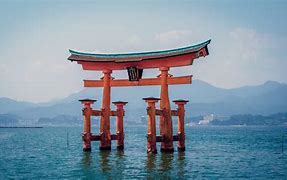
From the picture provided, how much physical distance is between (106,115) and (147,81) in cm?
384

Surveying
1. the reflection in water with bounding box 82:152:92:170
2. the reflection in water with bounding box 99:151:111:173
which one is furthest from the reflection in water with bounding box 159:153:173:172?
the reflection in water with bounding box 82:152:92:170

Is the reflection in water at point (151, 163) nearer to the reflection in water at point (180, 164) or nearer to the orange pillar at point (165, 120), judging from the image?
the orange pillar at point (165, 120)

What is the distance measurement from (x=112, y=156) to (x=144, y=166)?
15.9 feet

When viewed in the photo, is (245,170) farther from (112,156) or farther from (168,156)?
(112,156)

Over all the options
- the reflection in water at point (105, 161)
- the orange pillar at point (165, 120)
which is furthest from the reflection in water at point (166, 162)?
the reflection in water at point (105, 161)

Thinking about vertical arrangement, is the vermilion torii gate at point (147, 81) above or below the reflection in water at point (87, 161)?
above

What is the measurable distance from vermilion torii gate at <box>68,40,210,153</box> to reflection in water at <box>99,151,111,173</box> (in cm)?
93

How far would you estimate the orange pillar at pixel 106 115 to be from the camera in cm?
2753

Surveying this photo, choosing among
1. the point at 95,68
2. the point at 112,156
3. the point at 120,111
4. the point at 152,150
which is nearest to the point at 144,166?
the point at 152,150

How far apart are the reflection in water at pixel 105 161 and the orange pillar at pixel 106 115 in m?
0.76

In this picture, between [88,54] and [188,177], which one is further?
[88,54]

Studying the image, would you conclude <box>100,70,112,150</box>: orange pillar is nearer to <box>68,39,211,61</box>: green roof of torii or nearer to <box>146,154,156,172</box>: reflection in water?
<box>68,39,211,61</box>: green roof of torii

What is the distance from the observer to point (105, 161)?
24156 millimetres

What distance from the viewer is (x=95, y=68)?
2825cm
